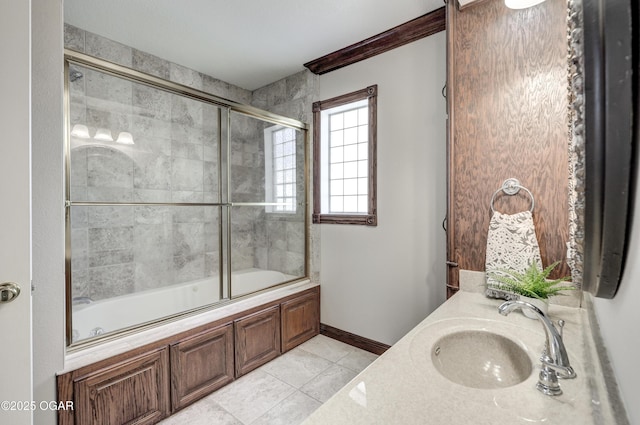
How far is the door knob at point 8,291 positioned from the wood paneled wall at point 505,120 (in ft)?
6.63

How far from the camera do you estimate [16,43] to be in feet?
3.33

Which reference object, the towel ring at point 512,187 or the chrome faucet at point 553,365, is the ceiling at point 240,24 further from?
the chrome faucet at point 553,365

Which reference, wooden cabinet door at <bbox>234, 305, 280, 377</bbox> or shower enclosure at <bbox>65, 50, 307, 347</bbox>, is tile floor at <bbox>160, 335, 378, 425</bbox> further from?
shower enclosure at <bbox>65, 50, 307, 347</bbox>

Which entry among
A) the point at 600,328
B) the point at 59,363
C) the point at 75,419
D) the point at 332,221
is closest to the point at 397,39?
the point at 332,221

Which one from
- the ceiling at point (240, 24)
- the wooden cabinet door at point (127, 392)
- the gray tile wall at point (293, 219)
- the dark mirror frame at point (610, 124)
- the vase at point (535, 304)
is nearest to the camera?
the dark mirror frame at point (610, 124)

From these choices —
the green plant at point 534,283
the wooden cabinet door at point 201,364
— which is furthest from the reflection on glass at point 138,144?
the green plant at point 534,283

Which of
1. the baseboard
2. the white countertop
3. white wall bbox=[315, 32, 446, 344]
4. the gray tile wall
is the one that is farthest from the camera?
the gray tile wall

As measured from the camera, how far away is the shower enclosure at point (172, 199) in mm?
2352

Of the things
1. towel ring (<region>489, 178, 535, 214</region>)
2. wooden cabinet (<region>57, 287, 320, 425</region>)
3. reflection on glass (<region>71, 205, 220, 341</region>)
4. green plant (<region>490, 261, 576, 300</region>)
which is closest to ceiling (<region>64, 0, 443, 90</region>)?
towel ring (<region>489, 178, 535, 214</region>)

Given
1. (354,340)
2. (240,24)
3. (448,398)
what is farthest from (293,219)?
(448,398)

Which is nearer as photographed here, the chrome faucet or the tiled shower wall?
the chrome faucet

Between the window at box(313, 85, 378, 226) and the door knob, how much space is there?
82.9 inches

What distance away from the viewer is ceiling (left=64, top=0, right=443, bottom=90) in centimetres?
200

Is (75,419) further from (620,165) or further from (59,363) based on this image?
(620,165)
